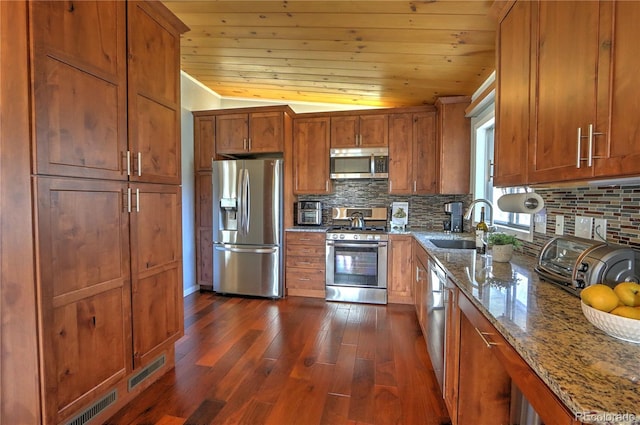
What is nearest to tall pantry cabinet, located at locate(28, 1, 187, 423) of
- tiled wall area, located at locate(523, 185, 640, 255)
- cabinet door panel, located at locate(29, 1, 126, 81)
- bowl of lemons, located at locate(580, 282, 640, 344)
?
cabinet door panel, located at locate(29, 1, 126, 81)

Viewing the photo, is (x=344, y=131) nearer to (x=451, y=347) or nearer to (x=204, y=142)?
(x=204, y=142)

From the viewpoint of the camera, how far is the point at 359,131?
12.3ft

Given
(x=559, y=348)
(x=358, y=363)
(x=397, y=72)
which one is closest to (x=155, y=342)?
(x=358, y=363)

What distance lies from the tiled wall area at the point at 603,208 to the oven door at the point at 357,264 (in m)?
1.83

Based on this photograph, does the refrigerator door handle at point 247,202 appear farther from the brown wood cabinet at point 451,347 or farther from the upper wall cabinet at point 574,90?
the upper wall cabinet at point 574,90

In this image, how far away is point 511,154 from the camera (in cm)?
155

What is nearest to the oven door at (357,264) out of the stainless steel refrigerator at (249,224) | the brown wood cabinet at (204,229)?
the stainless steel refrigerator at (249,224)

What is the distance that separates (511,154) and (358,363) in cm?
174

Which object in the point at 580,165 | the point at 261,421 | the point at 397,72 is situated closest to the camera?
the point at 580,165

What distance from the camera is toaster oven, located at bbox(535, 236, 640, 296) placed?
3.30 feet

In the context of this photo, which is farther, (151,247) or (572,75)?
(151,247)

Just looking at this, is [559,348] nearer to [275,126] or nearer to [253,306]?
[253,306]

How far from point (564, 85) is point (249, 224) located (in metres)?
3.17

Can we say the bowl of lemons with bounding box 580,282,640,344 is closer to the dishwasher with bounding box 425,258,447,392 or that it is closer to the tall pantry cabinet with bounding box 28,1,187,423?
the dishwasher with bounding box 425,258,447,392
